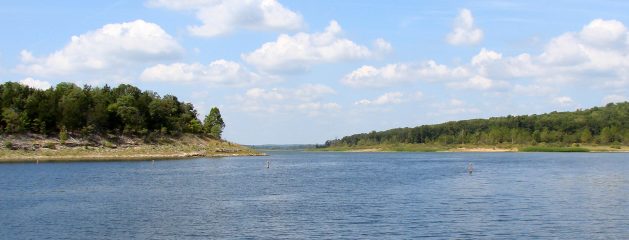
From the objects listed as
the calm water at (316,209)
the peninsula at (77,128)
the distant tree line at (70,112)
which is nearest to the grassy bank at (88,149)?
the peninsula at (77,128)

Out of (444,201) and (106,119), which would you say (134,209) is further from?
(106,119)

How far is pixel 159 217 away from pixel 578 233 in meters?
33.7

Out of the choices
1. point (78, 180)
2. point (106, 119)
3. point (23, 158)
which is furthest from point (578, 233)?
point (106, 119)

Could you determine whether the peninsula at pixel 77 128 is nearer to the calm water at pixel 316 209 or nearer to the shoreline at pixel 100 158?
the shoreline at pixel 100 158

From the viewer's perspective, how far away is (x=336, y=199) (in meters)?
65.2

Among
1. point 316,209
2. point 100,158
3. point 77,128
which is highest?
point 77,128

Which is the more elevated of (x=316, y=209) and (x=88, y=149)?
(x=88, y=149)

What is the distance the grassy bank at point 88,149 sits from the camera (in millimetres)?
158000

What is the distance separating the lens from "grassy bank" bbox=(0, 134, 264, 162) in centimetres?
15800

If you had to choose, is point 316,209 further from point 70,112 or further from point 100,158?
point 70,112

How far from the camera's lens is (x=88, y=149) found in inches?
6732

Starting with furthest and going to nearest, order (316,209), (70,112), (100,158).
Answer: (70,112)
(100,158)
(316,209)

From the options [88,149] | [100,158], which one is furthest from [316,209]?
[88,149]

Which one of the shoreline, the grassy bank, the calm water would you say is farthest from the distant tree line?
the calm water
